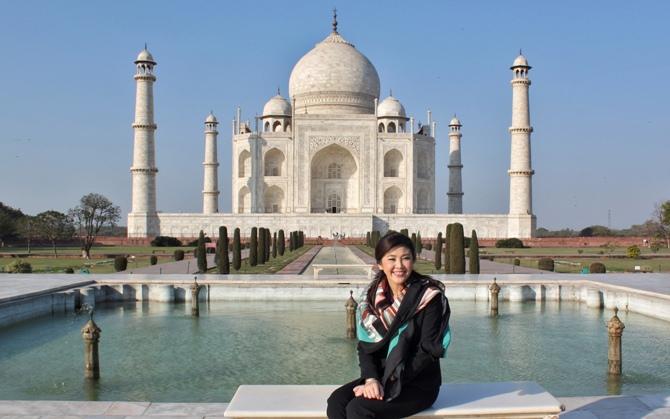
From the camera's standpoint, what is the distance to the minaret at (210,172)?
3334cm

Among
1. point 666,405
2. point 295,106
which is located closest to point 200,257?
point 666,405

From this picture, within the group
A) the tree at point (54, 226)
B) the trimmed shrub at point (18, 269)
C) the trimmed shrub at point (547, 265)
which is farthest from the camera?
the tree at point (54, 226)

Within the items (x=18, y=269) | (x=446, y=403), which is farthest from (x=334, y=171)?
(x=446, y=403)

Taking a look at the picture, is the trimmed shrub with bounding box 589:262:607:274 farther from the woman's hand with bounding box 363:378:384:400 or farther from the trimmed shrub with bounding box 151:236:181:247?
A: the trimmed shrub with bounding box 151:236:181:247

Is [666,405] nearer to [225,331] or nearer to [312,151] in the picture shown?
[225,331]

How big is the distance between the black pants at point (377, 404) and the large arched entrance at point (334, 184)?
3042cm

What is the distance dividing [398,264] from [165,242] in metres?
23.8

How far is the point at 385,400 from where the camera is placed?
244 centimetres

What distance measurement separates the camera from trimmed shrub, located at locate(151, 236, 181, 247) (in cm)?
2527

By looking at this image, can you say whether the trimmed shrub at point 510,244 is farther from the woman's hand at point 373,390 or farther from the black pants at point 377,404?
the woman's hand at point 373,390

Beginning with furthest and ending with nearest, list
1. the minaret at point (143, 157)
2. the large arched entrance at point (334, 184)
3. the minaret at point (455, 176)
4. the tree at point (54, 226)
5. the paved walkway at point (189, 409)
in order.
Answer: the minaret at point (455, 176) → the large arched entrance at point (334, 184) → the minaret at point (143, 157) → the tree at point (54, 226) → the paved walkway at point (189, 409)

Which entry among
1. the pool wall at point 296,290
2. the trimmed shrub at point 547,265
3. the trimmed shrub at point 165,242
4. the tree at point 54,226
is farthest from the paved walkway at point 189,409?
the trimmed shrub at point 165,242

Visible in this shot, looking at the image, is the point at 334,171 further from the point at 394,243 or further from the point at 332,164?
the point at 394,243

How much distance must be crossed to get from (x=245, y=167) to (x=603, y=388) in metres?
28.9
